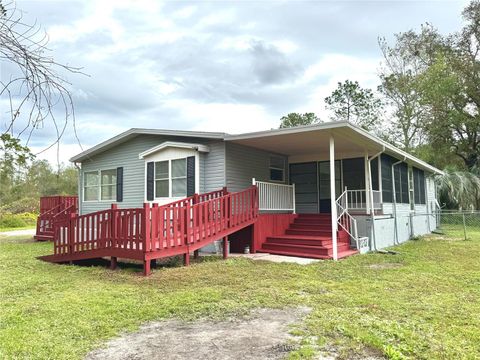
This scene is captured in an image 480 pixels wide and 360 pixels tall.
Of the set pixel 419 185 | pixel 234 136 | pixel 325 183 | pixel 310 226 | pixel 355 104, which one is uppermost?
pixel 355 104

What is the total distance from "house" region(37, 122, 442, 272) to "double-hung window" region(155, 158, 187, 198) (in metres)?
0.03

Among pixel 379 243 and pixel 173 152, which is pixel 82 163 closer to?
pixel 173 152

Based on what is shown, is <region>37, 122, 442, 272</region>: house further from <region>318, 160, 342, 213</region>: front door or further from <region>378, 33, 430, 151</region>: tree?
<region>378, 33, 430, 151</region>: tree

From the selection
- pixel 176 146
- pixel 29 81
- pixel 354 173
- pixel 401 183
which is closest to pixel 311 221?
pixel 354 173

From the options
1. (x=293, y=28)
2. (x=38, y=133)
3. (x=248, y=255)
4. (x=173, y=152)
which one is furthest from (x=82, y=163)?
(x=38, y=133)

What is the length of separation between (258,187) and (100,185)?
21.1 ft

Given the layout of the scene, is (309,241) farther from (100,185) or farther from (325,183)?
(100,185)

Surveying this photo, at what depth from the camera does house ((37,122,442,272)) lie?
320 inches

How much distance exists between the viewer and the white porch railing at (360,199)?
36.1ft

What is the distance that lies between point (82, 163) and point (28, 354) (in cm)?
1158

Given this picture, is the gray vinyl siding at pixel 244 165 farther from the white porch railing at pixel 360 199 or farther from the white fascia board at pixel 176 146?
the white porch railing at pixel 360 199

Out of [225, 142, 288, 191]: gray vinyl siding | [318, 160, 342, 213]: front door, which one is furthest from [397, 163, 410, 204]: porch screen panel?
[225, 142, 288, 191]: gray vinyl siding

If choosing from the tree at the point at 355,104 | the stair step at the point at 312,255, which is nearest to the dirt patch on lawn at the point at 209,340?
the stair step at the point at 312,255

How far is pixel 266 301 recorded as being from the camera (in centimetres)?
484
